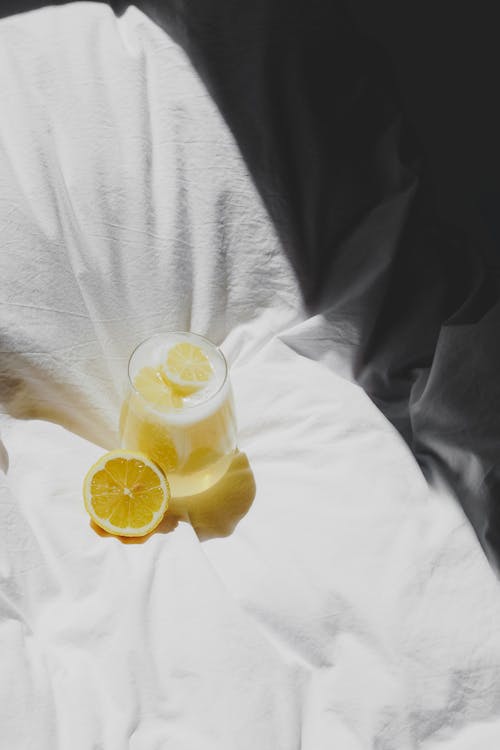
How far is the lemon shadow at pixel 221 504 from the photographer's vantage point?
0.92 metres

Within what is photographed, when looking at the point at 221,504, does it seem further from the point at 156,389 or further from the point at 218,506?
the point at 156,389

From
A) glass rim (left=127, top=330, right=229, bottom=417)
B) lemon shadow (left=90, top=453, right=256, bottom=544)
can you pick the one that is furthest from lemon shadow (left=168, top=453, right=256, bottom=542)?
glass rim (left=127, top=330, right=229, bottom=417)

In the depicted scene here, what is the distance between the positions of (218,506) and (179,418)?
12 centimetres

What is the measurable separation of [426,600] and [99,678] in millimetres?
319

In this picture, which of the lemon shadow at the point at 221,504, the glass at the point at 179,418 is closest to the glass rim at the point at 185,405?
the glass at the point at 179,418

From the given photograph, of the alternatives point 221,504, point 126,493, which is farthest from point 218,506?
point 126,493

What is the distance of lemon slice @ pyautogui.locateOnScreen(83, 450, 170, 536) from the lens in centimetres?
88

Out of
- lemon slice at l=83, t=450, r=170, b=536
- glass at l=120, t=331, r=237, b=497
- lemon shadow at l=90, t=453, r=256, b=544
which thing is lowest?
lemon shadow at l=90, t=453, r=256, b=544

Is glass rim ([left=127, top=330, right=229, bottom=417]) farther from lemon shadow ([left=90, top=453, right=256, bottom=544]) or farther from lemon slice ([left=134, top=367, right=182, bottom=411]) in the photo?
lemon shadow ([left=90, top=453, right=256, bottom=544])

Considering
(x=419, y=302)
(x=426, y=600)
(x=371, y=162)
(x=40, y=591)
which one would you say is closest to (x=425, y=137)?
(x=371, y=162)

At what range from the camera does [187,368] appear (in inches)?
35.8

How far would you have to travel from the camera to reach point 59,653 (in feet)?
2.62

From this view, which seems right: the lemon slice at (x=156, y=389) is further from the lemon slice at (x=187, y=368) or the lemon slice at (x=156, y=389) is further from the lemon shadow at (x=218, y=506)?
the lemon shadow at (x=218, y=506)

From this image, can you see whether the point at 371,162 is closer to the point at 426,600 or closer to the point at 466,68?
the point at 466,68
